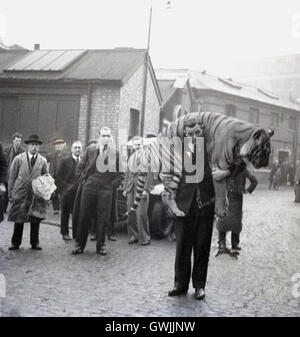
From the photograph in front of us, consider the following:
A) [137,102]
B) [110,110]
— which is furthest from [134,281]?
[137,102]

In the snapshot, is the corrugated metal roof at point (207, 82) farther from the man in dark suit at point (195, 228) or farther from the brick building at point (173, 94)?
the man in dark suit at point (195, 228)

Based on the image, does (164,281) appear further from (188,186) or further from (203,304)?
(188,186)

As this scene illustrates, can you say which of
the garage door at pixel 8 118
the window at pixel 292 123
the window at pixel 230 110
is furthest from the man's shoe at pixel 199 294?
the window at pixel 292 123

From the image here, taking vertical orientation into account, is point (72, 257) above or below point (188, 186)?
below

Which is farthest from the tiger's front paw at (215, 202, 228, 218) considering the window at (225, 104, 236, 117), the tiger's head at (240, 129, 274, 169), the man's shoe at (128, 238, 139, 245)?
the window at (225, 104, 236, 117)

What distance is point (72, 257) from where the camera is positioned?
23.4 feet

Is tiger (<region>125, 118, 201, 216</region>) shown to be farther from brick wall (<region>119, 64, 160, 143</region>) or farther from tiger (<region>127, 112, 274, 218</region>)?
brick wall (<region>119, 64, 160, 143</region>)

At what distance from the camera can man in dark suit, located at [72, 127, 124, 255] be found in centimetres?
747

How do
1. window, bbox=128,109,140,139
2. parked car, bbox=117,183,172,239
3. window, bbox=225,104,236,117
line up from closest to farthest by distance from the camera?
parked car, bbox=117,183,172,239
window, bbox=128,109,140,139
window, bbox=225,104,236,117

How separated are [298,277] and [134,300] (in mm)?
2786

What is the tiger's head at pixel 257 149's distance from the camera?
4.42 metres

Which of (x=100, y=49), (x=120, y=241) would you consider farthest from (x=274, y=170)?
(x=120, y=241)

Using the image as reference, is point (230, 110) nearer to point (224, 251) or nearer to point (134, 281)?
point (224, 251)

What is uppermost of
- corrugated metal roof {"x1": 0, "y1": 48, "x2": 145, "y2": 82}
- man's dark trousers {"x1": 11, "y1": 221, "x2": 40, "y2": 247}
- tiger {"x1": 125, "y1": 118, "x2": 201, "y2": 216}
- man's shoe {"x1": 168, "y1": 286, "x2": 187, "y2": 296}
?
corrugated metal roof {"x1": 0, "y1": 48, "x2": 145, "y2": 82}
